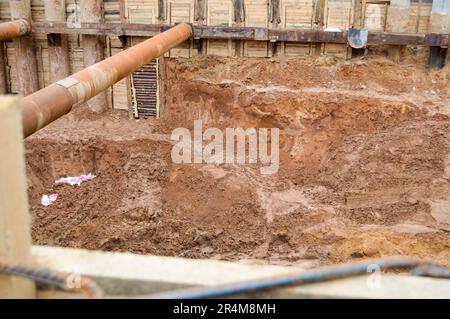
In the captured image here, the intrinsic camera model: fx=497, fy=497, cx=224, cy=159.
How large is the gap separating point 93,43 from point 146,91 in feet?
4.96

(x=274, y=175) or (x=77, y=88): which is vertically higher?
(x=77, y=88)

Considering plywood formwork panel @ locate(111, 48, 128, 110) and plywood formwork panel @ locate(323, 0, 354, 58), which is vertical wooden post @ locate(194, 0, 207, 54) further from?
plywood formwork panel @ locate(323, 0, 354, 58)

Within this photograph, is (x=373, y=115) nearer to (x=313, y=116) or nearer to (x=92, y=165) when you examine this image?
(x=313, y=116)

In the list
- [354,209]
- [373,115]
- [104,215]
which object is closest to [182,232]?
[104,215]

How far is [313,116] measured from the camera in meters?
9.37

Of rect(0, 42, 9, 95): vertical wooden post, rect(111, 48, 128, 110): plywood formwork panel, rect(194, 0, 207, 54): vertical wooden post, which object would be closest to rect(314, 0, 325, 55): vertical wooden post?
rect(194, 0, 207, 54): vertical wooden post

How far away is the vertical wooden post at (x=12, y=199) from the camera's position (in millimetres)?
1867

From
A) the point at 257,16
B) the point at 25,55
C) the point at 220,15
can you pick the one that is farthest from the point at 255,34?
the point at 25,55

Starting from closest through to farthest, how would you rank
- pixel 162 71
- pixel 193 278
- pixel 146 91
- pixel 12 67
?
pixel 193 278
pixel 162 71
pixel 146 91
pixel 12 67

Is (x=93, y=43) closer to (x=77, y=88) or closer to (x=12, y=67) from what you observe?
(x=12, y=67)

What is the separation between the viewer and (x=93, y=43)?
10656 millimetres

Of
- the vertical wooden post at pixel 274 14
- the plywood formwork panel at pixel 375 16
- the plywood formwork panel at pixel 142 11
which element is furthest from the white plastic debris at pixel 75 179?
the plywood formwork panel at pixel 375 16

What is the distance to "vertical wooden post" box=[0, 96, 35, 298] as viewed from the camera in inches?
73.5

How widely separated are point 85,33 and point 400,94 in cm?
640
